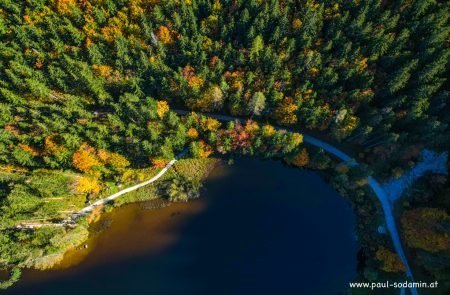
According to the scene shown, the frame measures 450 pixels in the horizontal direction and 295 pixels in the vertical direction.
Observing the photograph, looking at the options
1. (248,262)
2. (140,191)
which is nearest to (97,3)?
(140,191)

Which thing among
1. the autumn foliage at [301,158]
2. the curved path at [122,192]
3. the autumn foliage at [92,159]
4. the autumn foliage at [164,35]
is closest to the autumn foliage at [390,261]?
the autumn foliage at [301,158]

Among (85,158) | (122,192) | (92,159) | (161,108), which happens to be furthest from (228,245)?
(85,158)

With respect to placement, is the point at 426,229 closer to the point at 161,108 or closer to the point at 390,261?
the point at 390,261

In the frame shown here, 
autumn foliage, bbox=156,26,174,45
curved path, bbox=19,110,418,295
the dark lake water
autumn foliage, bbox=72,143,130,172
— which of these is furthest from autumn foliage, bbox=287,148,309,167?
autumn foliage, bbox=156,26,174,45

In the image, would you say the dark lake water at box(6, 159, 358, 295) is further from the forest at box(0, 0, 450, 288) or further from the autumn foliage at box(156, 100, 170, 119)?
the autumn foliage at box(156, 100, 170, 119)

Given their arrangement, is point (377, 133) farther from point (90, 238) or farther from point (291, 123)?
point (90, 238)

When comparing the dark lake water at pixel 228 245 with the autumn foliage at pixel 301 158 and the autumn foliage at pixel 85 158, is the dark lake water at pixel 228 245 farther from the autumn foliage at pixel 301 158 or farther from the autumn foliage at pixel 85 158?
the autumn foliage at pixel 85 158
